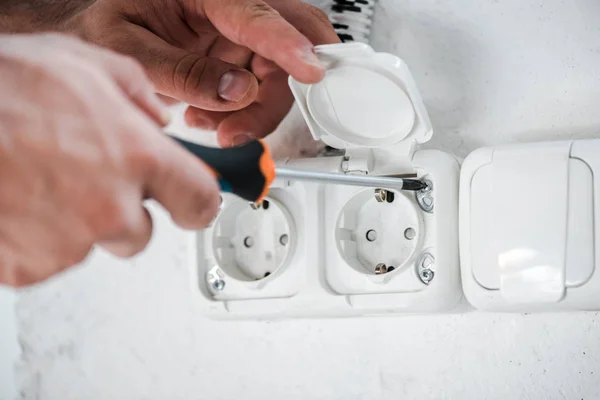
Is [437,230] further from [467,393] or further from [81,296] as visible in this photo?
[81,296]

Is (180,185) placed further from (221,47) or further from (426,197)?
(221,47)

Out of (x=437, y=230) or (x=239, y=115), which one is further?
(x=239, y=115)

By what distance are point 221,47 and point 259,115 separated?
0.09 meters

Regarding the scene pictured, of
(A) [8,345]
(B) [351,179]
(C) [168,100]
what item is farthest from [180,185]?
(A) [8,345]

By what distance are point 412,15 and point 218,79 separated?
0.23 metres

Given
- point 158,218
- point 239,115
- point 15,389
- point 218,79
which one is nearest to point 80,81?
point 218,79

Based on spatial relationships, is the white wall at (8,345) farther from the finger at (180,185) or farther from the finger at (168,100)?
the finger at (180,185)

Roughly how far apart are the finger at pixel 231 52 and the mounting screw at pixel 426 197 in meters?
0.26

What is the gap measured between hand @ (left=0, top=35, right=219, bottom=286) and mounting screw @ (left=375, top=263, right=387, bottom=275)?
1.32 ft

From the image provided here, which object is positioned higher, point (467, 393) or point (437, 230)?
point (437, 230)

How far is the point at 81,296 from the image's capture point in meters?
0.96

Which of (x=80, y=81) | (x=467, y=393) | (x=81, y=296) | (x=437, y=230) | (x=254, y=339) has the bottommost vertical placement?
(x=81, y=296)

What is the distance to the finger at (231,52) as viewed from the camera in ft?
2.56

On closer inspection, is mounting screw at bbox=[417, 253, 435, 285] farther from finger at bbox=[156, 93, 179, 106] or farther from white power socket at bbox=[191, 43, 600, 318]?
finger at bbox=[156, 93, 179, 106]
